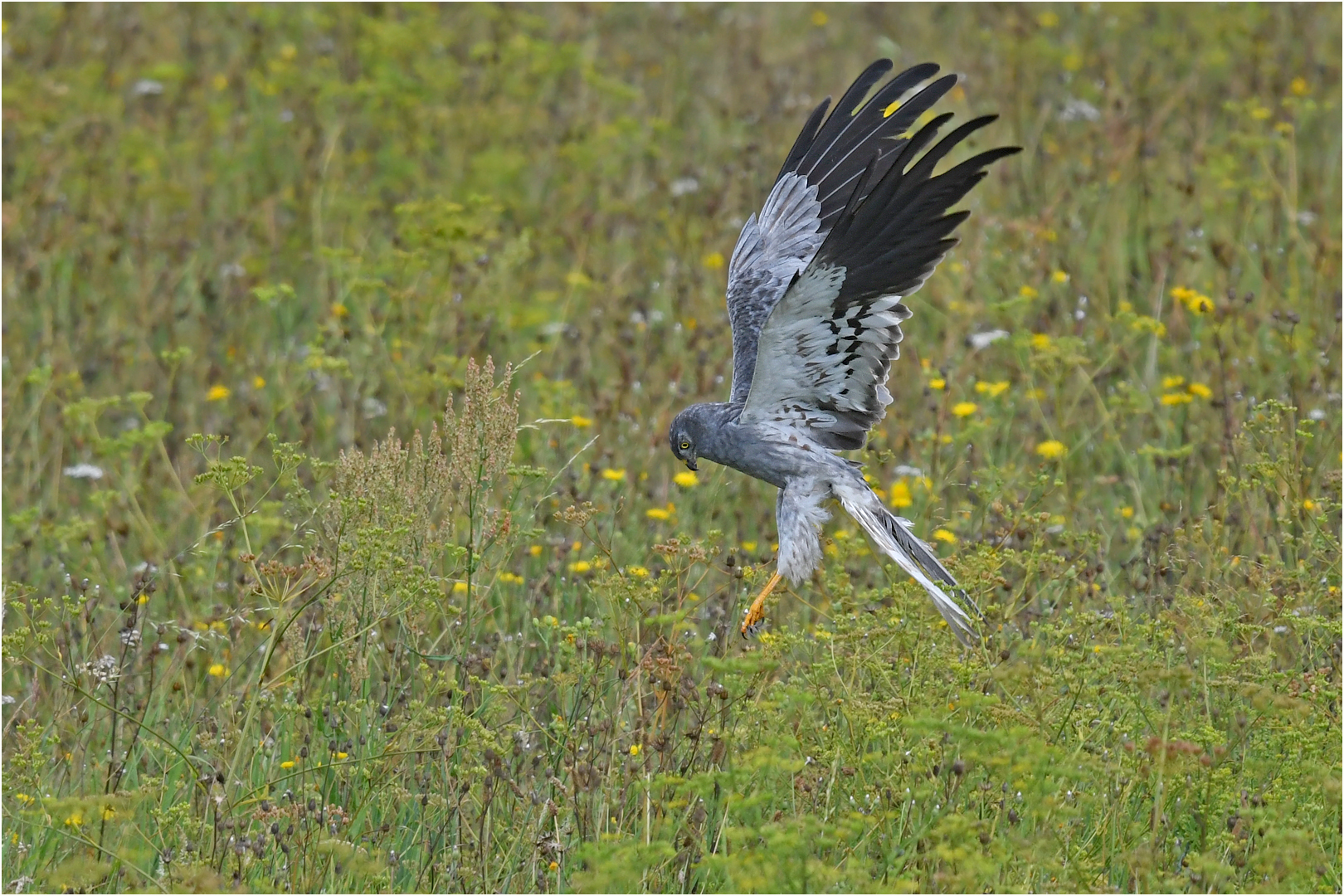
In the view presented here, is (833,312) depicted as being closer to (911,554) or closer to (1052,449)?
(911,554)

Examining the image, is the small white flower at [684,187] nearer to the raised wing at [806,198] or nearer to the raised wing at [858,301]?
the raised wing at [806,198]

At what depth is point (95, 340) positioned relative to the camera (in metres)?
7.89

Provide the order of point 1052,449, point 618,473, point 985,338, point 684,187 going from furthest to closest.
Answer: point 684,187 < point 985,338 < point 1052,449 < point 618,473

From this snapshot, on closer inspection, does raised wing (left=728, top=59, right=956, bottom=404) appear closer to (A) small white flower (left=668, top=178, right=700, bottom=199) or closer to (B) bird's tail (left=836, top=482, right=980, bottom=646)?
(B) bird's tail (left=836, top=482, right=980, bottom=646)

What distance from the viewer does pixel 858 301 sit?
16.5 ft

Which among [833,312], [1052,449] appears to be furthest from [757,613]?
[1052,449]

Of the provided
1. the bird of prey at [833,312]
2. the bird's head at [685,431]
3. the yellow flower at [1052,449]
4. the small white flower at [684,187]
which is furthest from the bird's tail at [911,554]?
the small white flower at [684,187]

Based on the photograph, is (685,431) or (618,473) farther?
(618,473)

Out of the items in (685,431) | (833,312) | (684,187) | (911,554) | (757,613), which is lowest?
(757,613)

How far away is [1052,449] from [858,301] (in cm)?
158

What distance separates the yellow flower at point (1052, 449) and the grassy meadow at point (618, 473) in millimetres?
87

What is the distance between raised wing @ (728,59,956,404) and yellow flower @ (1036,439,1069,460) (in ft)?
4.04

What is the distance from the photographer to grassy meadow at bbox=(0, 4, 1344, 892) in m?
4.02

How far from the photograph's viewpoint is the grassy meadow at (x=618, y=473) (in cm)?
402
